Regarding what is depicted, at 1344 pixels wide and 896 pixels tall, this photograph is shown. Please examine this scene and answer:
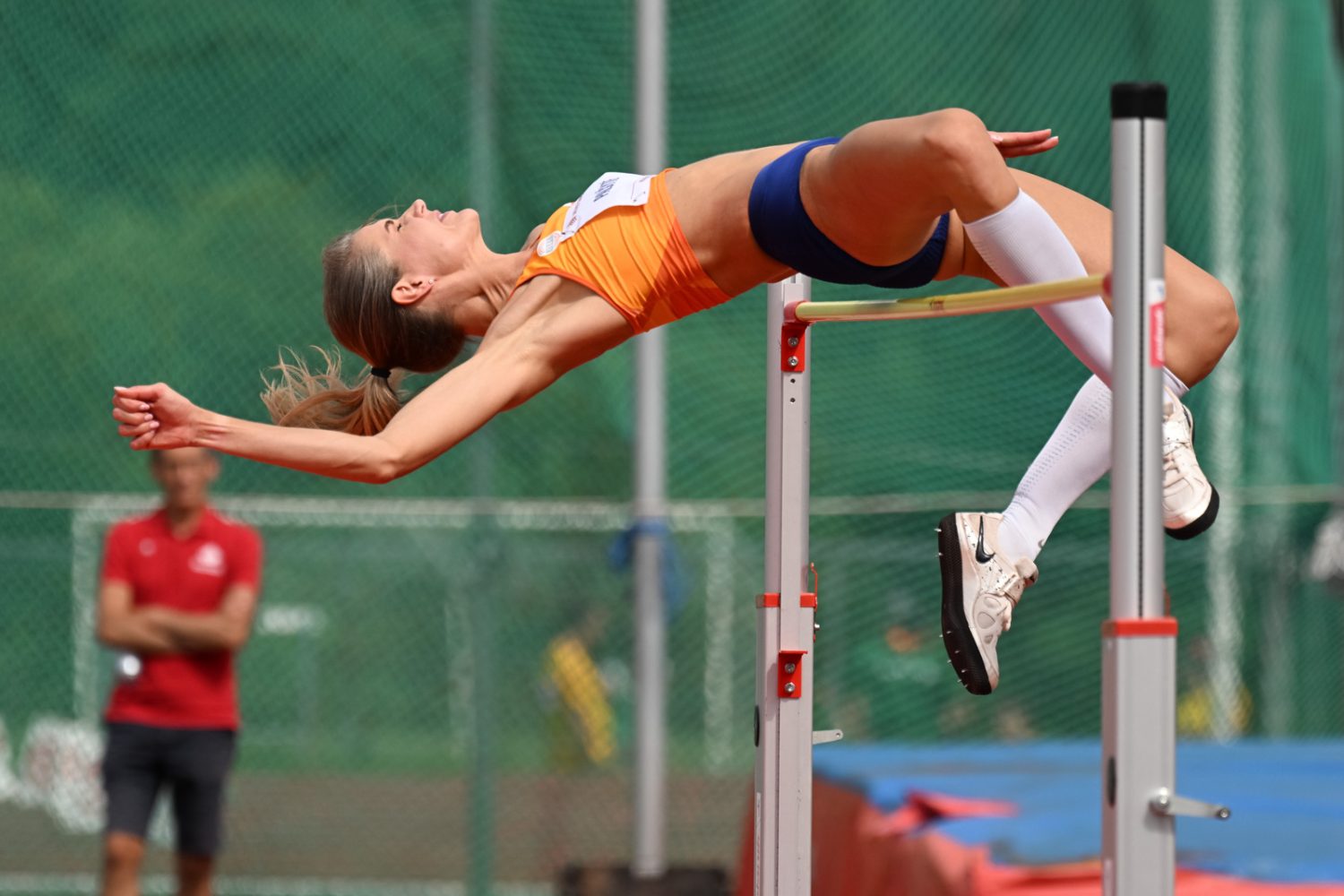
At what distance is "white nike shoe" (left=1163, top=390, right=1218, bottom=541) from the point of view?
8.21 feet

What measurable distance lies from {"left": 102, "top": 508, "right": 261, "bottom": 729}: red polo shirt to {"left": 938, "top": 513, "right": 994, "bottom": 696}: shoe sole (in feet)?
8.62

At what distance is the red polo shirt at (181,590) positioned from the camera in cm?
464

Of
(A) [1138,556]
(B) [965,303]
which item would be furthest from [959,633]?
(A) [1138,556]

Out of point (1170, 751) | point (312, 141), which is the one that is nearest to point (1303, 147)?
point (312, 141)

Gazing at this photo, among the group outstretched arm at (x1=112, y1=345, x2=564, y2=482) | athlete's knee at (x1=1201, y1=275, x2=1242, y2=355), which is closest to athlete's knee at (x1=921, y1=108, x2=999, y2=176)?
athlete's knee at (x1=1201, y1=275, x2=1242, y2=355)

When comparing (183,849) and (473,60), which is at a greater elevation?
(473,60)

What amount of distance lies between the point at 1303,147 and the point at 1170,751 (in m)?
6.26

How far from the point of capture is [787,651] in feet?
9.93

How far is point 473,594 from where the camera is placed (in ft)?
18.9

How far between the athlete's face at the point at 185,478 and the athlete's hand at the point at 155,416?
2.48m

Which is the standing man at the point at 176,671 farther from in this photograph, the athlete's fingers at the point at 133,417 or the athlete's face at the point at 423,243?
the athlete's fingers at the point at 133,417

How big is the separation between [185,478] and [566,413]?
1.76m

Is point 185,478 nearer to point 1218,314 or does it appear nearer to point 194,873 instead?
point 194,873

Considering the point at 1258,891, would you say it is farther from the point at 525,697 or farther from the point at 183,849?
the point at 525,697
